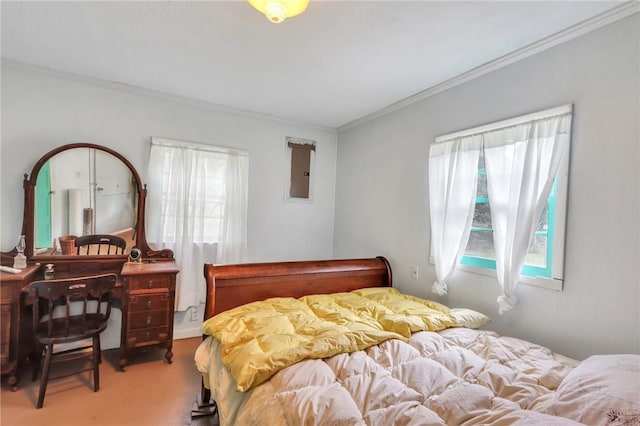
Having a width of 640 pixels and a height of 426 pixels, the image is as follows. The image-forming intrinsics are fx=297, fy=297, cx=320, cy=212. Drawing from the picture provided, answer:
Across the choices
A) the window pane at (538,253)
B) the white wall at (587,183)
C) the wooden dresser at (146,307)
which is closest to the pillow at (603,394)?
the white wall at (587,183)

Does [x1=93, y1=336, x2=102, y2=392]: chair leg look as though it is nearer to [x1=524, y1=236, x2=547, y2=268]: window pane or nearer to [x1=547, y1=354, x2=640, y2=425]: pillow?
[x1=547, y1=354, x2=640, y2=425]: pillow

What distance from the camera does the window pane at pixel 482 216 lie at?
218 cm

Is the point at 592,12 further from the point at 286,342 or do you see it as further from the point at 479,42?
the point at 286,342

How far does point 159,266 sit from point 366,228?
2097 mm

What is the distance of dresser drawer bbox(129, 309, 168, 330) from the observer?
244 centimetres

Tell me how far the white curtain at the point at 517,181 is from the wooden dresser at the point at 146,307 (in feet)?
8.30

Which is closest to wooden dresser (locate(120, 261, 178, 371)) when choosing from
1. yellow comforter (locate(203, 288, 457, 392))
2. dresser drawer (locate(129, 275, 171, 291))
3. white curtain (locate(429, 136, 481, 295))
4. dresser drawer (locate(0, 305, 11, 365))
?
dresser drawer (locate(129, 275, 171, 291))

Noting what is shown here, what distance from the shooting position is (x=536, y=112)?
73.1 inches

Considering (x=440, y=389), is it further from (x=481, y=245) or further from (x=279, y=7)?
(x=279, y=7)

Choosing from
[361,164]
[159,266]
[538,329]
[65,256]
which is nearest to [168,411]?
[159,266]

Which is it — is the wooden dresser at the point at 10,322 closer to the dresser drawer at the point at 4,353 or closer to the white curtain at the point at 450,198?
the dresser drawer at the point at 4,353

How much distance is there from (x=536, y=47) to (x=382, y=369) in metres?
2.11

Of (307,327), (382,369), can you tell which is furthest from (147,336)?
(382,369)

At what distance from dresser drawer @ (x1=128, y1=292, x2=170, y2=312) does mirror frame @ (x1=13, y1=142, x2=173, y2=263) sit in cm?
49
